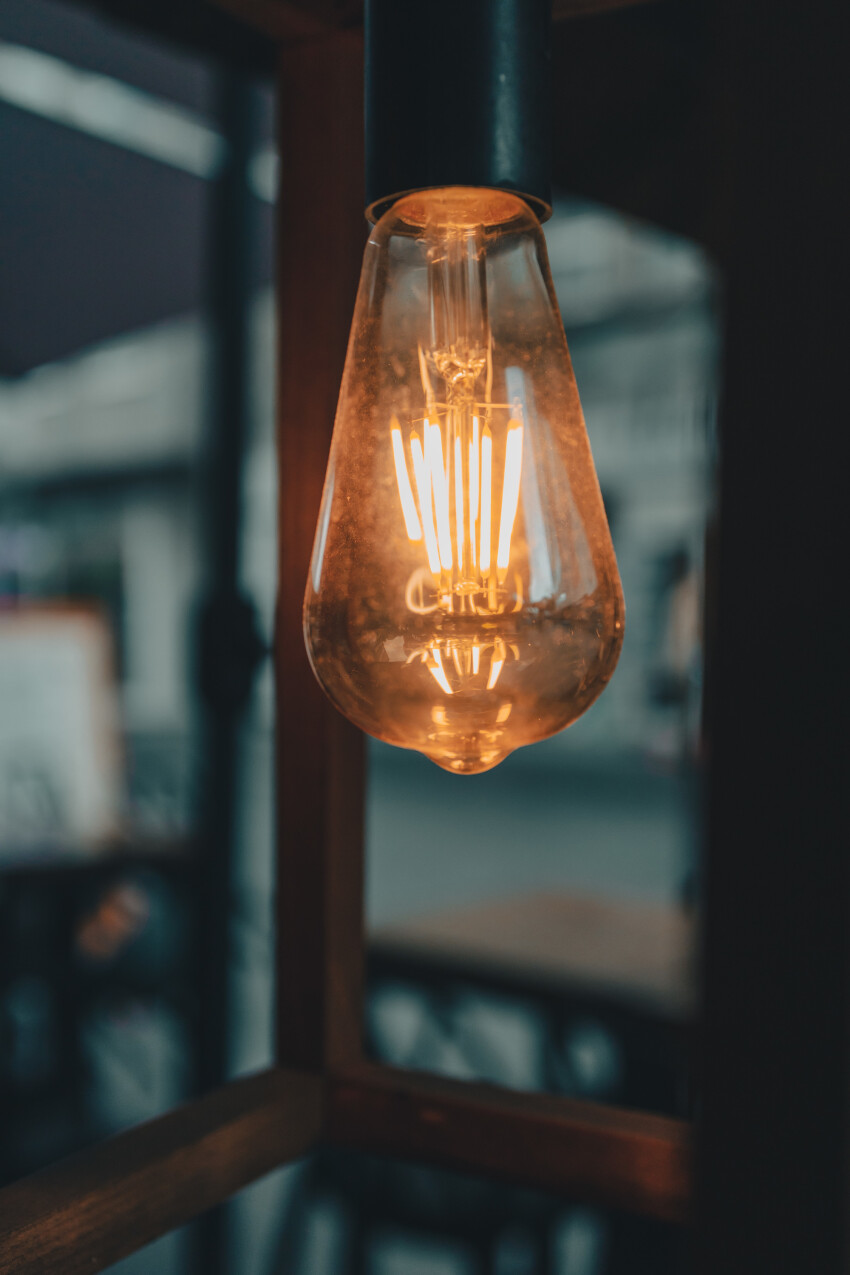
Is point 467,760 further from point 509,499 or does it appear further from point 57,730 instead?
point 57,730

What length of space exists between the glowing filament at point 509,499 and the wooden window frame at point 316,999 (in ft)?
0.66

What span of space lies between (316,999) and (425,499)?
0.33 metres

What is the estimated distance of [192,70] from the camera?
1198 mm

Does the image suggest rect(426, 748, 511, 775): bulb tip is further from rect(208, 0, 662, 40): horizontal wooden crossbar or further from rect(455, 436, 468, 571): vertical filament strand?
rect(208, 0, 662, 40): horizontal wooden crossbar

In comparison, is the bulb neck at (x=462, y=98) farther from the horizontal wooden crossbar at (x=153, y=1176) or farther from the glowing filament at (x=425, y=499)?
the horizontal wooden crossbar at (x=153, y=1176)

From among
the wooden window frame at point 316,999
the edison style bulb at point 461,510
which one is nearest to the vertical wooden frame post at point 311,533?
the wooden window frame at point 316,999

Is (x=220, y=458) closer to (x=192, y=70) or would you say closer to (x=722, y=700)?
(x=192, y=70)

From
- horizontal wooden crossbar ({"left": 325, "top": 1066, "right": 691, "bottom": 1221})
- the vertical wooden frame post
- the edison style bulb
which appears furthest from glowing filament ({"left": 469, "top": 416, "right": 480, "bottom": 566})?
horizontal wooden crossbar ({"left": 325, "top": 1066, "right": 691, "bottom": 1221})

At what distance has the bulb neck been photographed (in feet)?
1.16

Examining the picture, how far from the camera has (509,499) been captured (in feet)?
1.23

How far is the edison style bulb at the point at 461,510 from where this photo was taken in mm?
365


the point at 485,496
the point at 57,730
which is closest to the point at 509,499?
the point at 485,496

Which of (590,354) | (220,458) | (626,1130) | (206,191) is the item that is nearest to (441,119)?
(626,1130)

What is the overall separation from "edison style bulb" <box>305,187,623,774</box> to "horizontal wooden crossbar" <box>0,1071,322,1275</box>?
0.83ft
